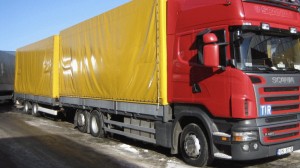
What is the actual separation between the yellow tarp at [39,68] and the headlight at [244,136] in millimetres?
10197

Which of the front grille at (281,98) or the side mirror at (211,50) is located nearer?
the side mirror at (211,50)

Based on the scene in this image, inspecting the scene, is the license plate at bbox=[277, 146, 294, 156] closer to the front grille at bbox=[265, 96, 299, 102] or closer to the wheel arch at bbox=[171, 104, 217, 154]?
the front grille at bbox=[265, 96, 299, 102]

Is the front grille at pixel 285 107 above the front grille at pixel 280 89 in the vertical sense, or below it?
Answer: below

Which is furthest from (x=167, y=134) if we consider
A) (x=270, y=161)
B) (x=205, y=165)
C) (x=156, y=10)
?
(x=156, y=10)

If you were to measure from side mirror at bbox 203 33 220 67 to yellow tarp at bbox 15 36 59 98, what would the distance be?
969cm

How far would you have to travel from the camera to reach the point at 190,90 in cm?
743

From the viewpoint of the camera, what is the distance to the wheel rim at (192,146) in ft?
23.9

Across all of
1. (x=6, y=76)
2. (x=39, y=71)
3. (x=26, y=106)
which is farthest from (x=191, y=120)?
(x=6, y=76)

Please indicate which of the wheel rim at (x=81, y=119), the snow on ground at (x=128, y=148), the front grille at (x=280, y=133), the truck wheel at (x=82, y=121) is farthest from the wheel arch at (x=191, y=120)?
the wheel rim at (x=81, y=119)

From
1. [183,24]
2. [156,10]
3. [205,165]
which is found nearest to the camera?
[205,165]

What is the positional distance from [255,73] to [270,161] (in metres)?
2.25

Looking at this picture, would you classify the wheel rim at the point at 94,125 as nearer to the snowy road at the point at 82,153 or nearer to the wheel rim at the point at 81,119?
the snowy road at the point at 82,153

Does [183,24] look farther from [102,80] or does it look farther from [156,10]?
[102,80]

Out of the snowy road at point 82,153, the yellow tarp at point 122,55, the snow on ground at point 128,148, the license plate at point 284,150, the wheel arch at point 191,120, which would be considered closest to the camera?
the license plate at point 284,150
